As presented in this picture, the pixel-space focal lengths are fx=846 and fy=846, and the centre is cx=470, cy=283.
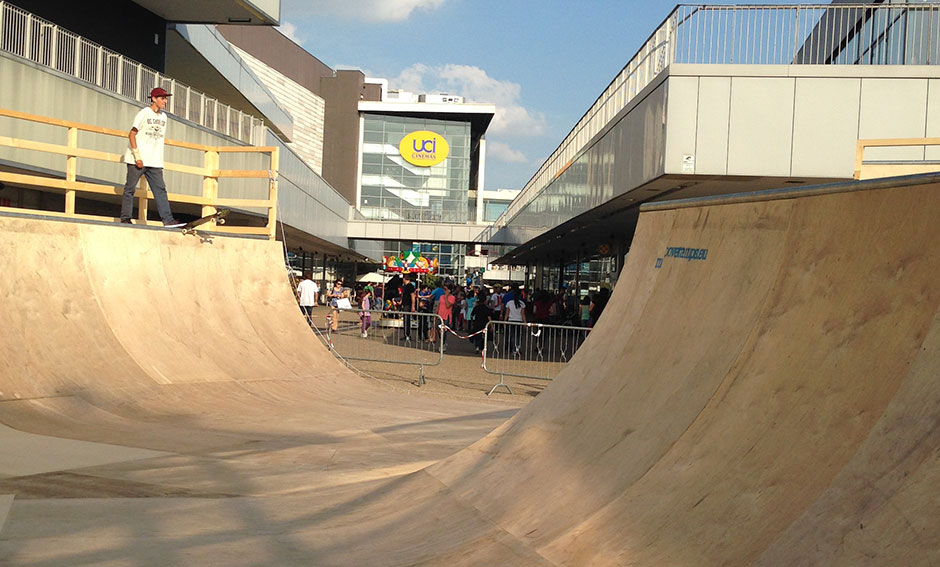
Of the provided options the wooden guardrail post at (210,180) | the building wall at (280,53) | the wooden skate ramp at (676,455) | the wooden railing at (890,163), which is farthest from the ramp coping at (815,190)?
the building wall at (280,53)

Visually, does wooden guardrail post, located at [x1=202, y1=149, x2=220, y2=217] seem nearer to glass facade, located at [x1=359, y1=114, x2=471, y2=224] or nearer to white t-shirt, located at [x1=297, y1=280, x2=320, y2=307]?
white t-shirt, located at [x1=297, y1=280, x2=320, y2=307]

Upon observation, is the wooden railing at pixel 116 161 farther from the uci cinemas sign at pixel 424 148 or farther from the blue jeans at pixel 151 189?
→ the uci cinemas sign at pixel 424 148

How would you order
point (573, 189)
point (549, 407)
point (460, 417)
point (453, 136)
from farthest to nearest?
1. point (453, 136)
2. point (573, 189)
3. point (460, 417)
4. point (549, 407)

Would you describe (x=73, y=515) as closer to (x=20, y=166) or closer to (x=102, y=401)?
(x=102, y=401)

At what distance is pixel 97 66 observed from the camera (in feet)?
54.5

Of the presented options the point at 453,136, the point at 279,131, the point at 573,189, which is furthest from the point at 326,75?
the point at 573,189

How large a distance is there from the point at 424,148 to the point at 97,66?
56329mm

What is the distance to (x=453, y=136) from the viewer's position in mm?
74375

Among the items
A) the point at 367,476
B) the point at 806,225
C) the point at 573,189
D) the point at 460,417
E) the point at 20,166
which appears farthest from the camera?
the point at 573,189

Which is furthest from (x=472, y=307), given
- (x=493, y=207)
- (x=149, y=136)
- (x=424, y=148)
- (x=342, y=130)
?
(x=493, y=207)

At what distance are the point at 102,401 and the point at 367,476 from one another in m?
3.67

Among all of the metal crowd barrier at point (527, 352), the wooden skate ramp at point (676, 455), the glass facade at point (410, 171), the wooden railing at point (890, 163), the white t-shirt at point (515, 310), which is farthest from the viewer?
the glass facade at point (410, 171)

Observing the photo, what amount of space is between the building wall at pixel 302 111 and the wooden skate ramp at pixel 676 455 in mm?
58145

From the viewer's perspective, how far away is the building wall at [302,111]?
63.8 m
